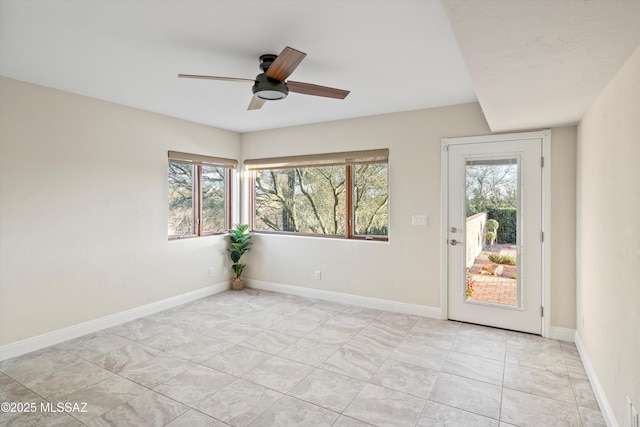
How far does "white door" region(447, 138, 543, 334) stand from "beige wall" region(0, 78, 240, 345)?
3.37 m

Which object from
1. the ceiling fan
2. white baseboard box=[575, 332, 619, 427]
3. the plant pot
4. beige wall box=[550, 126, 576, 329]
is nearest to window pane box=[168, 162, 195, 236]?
the plant pot

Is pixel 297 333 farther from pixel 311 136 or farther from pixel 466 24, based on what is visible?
pixel 466 24

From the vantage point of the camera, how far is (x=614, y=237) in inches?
80.4

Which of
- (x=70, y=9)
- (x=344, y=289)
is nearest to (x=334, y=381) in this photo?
(x=344, y=289)

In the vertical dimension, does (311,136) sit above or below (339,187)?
above

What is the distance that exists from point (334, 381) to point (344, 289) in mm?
1969

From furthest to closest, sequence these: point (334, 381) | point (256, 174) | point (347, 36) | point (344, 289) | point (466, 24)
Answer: point (256, 174), point (344, 289), point (334, 381), point (347, 36), point (466, 24)

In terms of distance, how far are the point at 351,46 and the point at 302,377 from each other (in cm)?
244

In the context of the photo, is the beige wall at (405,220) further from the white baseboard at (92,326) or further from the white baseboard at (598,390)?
the white baseboard at (92,326)

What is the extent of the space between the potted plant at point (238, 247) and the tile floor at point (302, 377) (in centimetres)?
136

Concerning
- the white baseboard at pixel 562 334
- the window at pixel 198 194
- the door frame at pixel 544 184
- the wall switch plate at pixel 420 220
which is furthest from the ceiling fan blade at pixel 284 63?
the white baseboard at pixel 562 334

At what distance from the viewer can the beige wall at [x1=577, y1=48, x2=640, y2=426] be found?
5.60 feet

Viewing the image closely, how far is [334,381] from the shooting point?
8.57 ft

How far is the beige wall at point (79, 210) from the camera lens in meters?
3.02
